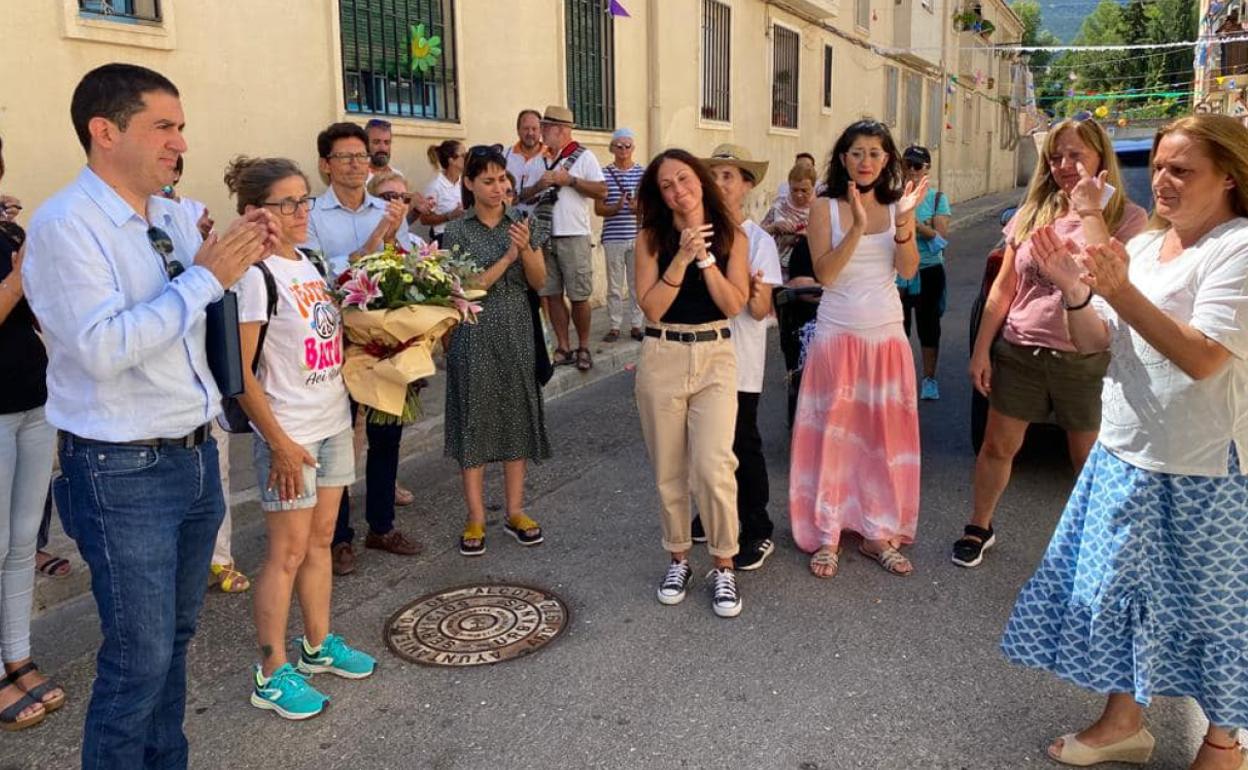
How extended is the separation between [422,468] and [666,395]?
2.60m

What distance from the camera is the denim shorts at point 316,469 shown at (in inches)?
120

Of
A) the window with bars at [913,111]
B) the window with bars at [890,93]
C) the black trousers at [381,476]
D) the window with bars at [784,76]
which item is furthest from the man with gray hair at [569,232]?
the window with bars at [913,111]

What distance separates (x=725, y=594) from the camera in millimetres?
3844

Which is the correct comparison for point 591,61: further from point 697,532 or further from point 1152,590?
point 1152,590

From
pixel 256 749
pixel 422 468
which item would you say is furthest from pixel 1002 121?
pixel 256 749

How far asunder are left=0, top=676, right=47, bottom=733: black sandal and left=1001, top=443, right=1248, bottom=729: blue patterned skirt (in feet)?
10.9

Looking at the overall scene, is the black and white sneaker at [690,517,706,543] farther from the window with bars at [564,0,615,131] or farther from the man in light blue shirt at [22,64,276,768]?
the window with bars at [564,0,615,131]

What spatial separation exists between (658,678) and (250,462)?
337 cm

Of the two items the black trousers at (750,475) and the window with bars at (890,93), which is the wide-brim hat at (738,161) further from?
the window with bars at (890,93)

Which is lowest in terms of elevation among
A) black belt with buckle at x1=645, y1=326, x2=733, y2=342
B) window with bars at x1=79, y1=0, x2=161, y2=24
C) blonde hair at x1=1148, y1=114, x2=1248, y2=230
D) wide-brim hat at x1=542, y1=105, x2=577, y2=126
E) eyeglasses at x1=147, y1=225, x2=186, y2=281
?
black belt with buckle at x1=645, y1=326, x2=733, y2=342

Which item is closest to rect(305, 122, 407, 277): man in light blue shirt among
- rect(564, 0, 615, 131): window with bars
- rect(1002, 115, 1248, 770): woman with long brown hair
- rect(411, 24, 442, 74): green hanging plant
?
rect(1002, 115, 1248, 770): woman with long brown hair

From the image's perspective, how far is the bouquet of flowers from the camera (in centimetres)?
329

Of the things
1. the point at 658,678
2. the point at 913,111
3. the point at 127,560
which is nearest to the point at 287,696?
the point at 127,560

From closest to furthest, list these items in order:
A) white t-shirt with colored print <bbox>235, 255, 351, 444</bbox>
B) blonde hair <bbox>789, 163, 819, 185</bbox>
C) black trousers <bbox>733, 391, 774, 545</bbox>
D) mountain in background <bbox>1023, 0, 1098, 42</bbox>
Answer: white t-shirt with colored print <bbox>235, 255, 351, 444</bbox> → black trousers <bbox>733, 391, 774, 545</bbox> → blonde hair <bbox>789, 163, 819, 185</bbox> → mountain in background <bbox>1023, 0, 1098, 42</bbox>
